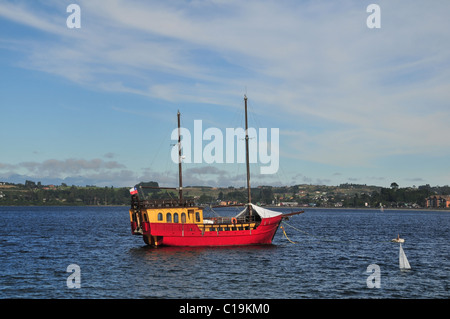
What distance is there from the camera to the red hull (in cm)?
4994

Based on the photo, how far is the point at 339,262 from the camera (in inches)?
1735

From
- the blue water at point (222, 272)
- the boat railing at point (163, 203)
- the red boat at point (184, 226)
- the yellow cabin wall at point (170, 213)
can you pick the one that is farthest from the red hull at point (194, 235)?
the boat railing at point (163, 203)

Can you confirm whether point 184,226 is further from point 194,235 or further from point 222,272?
point 222,272

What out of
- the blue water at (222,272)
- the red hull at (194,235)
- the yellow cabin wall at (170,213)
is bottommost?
the blue water at (222,272)

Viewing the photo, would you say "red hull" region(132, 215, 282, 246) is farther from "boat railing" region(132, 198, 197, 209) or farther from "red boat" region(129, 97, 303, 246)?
"boat railing" region(132, 198, 197, 209)

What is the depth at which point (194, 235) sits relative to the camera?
50438 mm

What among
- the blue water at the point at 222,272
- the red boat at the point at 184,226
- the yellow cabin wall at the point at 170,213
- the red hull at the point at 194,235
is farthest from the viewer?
the red hull at the point at 194,235

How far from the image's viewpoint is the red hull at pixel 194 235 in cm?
4994

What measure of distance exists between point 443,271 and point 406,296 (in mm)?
11951

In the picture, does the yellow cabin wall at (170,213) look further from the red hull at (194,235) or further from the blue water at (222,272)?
the blue water at (222,272)

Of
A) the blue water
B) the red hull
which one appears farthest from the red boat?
the blue water
